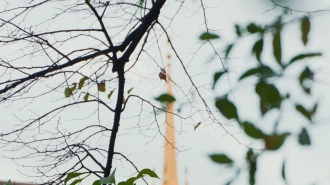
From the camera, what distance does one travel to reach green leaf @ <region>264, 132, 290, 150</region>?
506 mm

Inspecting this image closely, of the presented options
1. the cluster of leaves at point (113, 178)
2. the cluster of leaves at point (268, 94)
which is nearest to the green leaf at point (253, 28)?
the cluster of leaves at point (268, 94)

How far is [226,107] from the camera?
58 centimetres

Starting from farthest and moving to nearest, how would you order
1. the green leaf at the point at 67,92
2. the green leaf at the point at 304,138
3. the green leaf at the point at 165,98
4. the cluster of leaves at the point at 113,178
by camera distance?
the green leaf at the point at 67,92, the cluster of leaves at the point at 113,178, the green leaf at the point at 165,98, the green leaf at the point at 304,138

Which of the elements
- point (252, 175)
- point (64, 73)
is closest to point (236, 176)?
point (252, 175)

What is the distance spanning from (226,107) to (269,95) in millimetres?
59

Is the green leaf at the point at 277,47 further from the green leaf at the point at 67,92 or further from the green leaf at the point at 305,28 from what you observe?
the green leaf at the point at 67,92

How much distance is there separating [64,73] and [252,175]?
1.60 meters

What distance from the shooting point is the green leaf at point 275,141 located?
51 cm

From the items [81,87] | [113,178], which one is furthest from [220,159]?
[81,87]

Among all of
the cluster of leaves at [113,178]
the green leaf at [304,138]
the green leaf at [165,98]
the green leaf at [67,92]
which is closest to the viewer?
the green leaf at [304,138]

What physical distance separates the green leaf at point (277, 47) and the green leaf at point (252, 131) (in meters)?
0.06

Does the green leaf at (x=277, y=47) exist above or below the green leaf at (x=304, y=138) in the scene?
above

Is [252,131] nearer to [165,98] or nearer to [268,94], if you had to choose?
[268,94]

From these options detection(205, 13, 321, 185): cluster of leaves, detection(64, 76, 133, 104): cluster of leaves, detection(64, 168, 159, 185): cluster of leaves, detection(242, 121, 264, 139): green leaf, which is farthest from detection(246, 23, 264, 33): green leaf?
detection(64, 76, 133, 104): cluster of leaves
